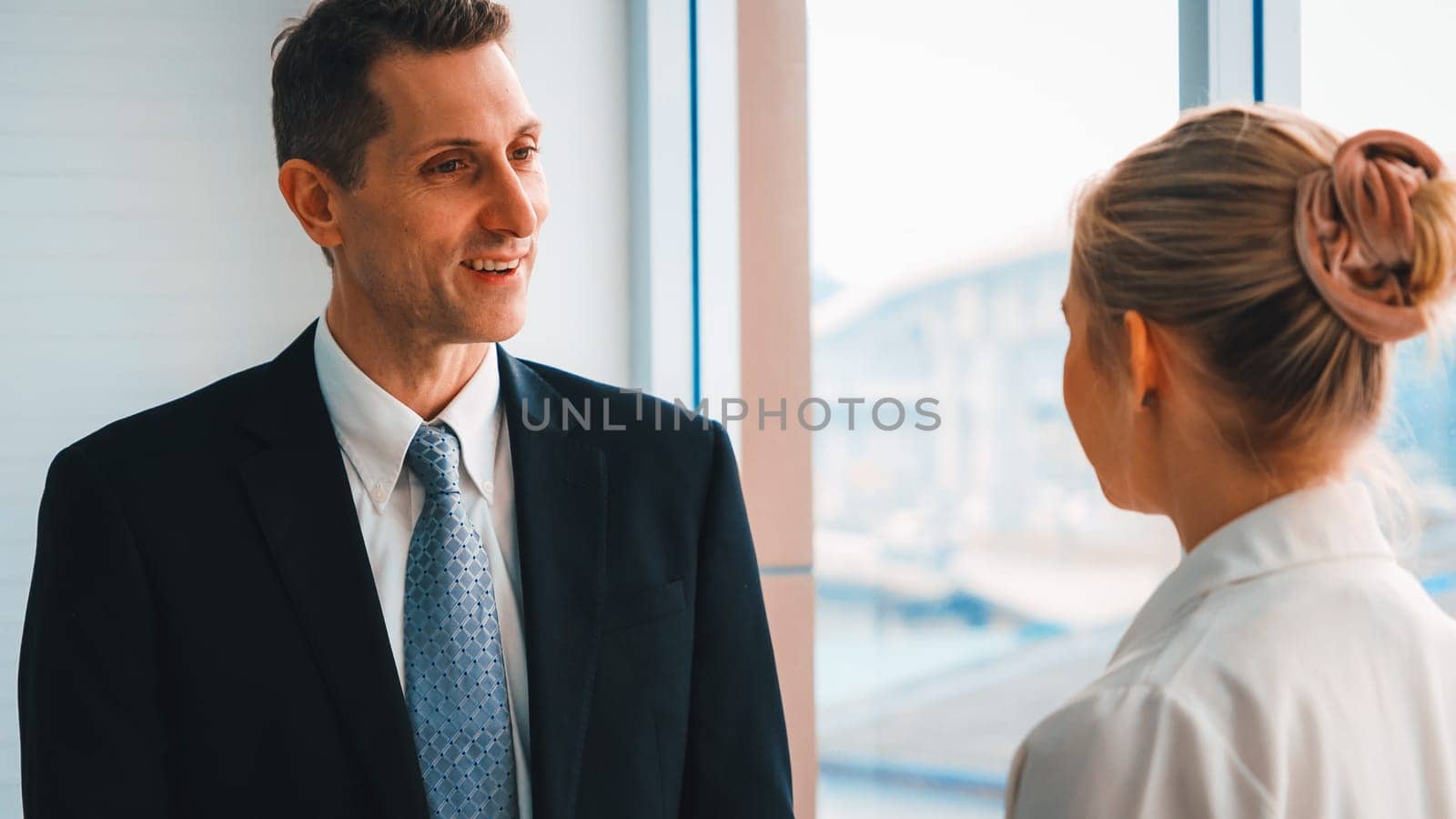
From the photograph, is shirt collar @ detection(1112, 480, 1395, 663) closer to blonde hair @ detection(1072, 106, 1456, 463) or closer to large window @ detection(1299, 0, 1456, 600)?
blonde hair @ detection(1072, 106, 1456, 463)

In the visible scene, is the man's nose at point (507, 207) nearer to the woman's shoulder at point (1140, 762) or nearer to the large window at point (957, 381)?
the large window at point (957, 381)

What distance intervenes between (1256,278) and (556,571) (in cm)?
86

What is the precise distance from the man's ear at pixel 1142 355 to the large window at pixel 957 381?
0.51 metres

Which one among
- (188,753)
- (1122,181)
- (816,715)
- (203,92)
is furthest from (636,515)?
(203,92)

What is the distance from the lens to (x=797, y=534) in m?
2.26

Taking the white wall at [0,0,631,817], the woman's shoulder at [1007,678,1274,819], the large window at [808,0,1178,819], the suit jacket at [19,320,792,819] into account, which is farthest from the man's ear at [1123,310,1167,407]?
the white wall at [0,0,631,817]

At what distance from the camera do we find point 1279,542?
2.72 feet

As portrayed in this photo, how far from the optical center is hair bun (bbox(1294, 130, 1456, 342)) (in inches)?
32.0

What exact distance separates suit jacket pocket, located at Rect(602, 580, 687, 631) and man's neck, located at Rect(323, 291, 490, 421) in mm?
335

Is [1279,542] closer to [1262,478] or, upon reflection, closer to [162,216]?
[1262,478]

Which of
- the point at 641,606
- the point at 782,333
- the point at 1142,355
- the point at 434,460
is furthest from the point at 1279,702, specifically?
the point at 782,333

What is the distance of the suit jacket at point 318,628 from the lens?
1.29 m

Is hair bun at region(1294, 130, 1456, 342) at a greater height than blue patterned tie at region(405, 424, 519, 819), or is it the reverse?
hair bun at region(1294, 130, 1456, 342)

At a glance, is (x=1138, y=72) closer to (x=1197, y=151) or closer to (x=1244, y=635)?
(x=1197, y=151)
